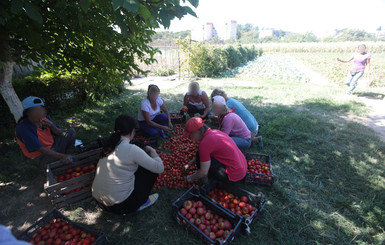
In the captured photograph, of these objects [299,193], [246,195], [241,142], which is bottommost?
[299,193]

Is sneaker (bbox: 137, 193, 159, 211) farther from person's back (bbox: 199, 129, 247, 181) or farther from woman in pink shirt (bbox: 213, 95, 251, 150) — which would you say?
woman in pink shirt (bbox: 213, 95, 251, 150)

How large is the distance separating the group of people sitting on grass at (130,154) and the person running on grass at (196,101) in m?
1.84

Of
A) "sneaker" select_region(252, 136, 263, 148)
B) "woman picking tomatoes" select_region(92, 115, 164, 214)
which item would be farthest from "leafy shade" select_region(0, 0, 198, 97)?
"sneaker" select_region(252, 136, 263, 148)

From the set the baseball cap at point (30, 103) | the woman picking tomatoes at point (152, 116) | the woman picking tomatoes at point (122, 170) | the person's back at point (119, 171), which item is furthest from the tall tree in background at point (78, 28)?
the person's back at point (119, 171)

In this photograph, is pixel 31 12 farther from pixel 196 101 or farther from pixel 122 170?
pixel 196 101

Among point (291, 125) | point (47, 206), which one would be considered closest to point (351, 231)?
point (291, 125)

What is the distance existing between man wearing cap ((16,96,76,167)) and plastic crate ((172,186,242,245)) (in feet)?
6.63

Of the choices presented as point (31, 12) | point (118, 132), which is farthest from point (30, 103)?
point (118, 132)

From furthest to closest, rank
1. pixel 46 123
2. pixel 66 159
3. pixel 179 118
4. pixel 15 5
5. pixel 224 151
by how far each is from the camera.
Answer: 1. pixel 179 118
2. pixel 46 123
3. pixel 66 159
4. pixel 224 151
5. pixel 15 5

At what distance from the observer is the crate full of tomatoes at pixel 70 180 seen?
266 centimetres

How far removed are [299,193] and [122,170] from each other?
2891 mm

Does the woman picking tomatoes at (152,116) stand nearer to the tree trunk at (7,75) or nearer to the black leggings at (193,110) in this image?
the black leggings at (193,110)

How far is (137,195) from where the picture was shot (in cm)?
257

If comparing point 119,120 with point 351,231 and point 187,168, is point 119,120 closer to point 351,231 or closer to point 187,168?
point 187,168
